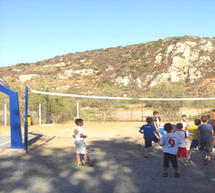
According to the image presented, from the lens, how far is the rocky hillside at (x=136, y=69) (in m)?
59.4

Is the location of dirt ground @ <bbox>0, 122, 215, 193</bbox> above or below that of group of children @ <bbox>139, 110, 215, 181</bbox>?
below

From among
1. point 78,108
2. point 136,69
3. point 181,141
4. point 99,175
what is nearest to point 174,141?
point 181,141

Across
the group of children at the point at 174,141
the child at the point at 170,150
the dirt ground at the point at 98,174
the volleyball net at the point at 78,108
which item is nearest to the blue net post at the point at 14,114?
the dirt ground at the point at 98,174

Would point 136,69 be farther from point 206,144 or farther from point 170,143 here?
point 170,143

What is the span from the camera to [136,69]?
67000 mm

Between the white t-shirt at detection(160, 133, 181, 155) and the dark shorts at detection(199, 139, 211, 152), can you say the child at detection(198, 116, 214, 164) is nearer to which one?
the dark shorts at detection(199, 139, 211, 152)

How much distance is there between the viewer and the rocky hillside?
5944cm

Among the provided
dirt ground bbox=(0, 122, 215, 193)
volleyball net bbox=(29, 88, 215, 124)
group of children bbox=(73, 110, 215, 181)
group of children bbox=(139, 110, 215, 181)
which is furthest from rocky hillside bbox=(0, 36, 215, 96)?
dirt ground bbox=(0, 122, 215, 193)

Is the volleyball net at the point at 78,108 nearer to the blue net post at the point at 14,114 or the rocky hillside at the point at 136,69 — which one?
the blue net post at the point at 14,114

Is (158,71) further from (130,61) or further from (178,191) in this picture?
(178,191)

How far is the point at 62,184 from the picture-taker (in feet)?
22.1

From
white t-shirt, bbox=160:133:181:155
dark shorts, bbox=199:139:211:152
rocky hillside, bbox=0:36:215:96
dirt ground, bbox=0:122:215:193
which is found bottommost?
dirt ground, bbox=0:122:215:193

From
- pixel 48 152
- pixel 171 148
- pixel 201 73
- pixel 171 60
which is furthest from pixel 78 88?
pixel 171 148

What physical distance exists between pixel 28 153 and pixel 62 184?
177 inches
